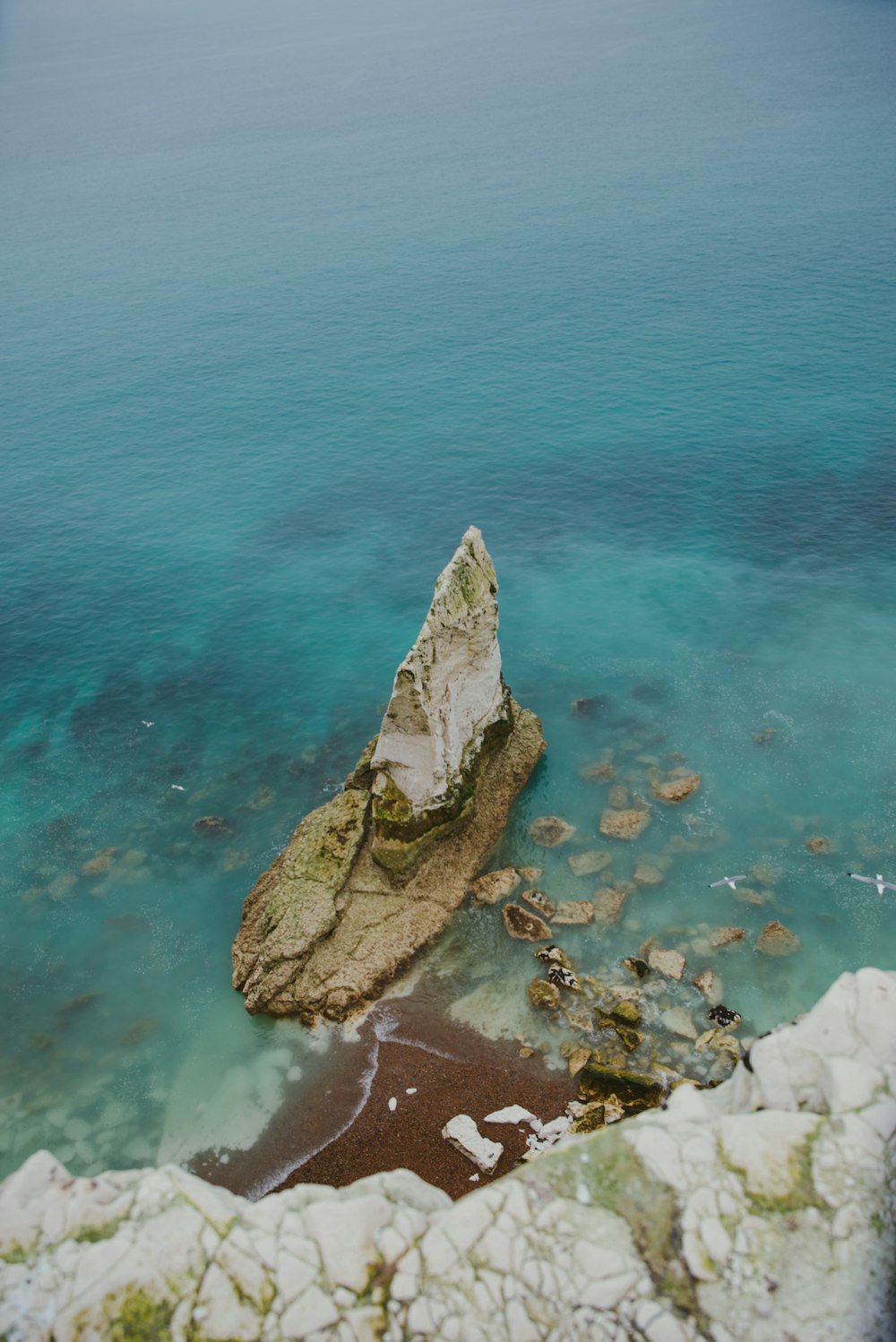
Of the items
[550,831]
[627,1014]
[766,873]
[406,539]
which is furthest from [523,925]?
[406,539]

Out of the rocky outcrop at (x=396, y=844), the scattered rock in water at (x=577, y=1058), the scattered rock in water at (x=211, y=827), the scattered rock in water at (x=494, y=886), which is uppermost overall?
the rocky outcrop at (x=396, y=844)

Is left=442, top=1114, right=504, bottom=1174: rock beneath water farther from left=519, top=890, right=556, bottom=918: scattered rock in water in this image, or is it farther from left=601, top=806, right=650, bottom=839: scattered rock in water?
left=601, top=806, right=650, bottom=839: scattered rock in water

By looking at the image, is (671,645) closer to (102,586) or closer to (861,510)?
(861,510)

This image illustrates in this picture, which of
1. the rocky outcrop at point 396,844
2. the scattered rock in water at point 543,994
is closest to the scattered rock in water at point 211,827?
the rocky outcrop at point 396,844

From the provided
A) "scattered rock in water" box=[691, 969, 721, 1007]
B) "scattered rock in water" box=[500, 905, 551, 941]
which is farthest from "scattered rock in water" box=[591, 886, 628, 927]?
"scattered rock in water" box=[691, 969, 721, 1007]

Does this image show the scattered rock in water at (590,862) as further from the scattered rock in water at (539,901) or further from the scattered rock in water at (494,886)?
the scattered rock in water at (494,886)

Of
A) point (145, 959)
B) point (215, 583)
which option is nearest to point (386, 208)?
point (215, 583)
